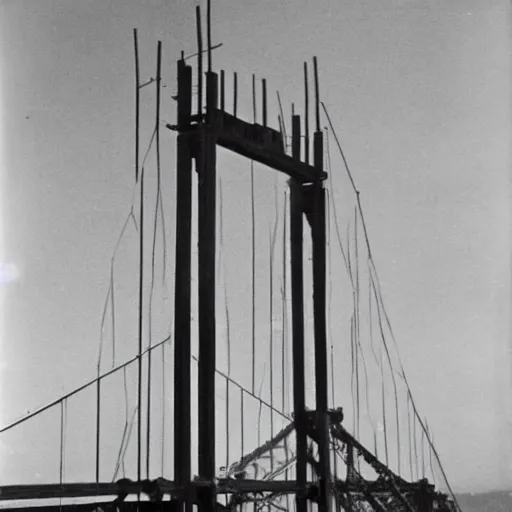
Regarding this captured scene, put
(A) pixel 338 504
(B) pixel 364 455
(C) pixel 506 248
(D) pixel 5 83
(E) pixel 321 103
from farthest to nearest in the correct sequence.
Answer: (B) pixel 364 455
(A) pixel 338 504
(E) pixel 321 103
(C) pixel 506 248
(D) pixel 5 83

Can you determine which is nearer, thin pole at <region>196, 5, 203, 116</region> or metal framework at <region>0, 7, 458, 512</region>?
metal framework at <region>0, 7, 458, 512</region>

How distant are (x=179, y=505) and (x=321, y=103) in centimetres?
814

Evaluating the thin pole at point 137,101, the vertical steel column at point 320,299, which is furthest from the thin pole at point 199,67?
the vertical steel column at point 320,299

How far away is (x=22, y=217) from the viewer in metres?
16.7

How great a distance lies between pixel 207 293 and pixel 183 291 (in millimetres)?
355

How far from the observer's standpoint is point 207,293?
15.7m

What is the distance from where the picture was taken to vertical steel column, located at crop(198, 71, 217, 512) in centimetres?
1522

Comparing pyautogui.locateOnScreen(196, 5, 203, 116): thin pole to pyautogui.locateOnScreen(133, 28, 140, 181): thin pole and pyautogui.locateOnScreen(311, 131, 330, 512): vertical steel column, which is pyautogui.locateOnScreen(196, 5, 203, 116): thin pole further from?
pyautogui.locateOnScreen(311, 131, 330, 512): vertical steel column

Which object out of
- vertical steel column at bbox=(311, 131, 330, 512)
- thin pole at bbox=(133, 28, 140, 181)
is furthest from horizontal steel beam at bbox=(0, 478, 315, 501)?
thin pole at bbox=(133, 28, 140, 181)

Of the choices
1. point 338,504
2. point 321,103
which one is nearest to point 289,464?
point 338,504

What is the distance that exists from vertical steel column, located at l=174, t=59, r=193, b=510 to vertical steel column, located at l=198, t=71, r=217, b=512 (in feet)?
0.61

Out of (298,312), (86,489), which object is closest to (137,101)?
(298,312)

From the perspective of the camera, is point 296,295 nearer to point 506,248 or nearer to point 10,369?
point 506,248

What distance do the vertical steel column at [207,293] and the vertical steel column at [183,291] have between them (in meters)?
0.19
